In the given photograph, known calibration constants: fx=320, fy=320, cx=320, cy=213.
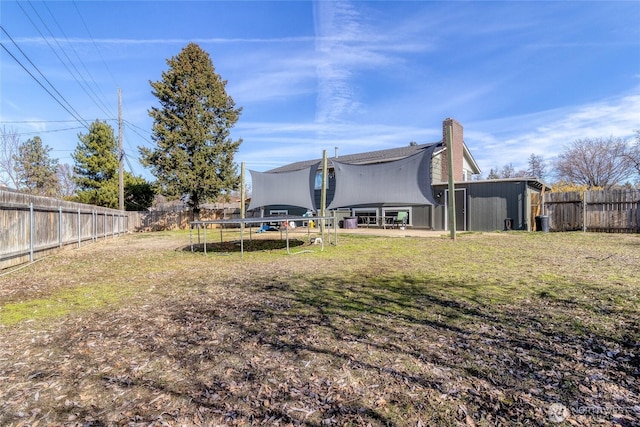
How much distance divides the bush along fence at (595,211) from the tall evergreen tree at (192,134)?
63.5 ft

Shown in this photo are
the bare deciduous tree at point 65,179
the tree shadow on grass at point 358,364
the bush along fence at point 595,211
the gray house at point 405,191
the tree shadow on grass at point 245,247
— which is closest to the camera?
the tree shadow on grass at point 358,364

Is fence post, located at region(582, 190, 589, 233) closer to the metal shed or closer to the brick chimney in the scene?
the metal shed

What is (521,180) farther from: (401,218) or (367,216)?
(367,216)

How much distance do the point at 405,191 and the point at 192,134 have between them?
1766cm

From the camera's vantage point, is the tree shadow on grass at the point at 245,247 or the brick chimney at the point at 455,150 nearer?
the tree shadow on grass at the point at 245,247

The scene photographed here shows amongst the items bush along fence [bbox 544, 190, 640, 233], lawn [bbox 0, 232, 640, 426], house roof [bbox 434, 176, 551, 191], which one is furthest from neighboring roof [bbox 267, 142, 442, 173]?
lawn [bbox 0, 232, 640, 426]

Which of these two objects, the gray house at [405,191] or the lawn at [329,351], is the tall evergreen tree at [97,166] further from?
the lawn at [329,351]

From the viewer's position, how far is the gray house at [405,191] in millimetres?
9055

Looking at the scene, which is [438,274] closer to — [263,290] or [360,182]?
[263,290]

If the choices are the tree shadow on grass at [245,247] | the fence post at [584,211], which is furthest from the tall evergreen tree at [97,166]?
the fence post at [584,211]

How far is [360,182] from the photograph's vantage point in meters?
9.72

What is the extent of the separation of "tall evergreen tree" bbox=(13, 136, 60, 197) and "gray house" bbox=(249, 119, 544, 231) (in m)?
20.0

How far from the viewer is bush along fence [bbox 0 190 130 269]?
681 centimetres

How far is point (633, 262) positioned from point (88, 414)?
8681 mm
